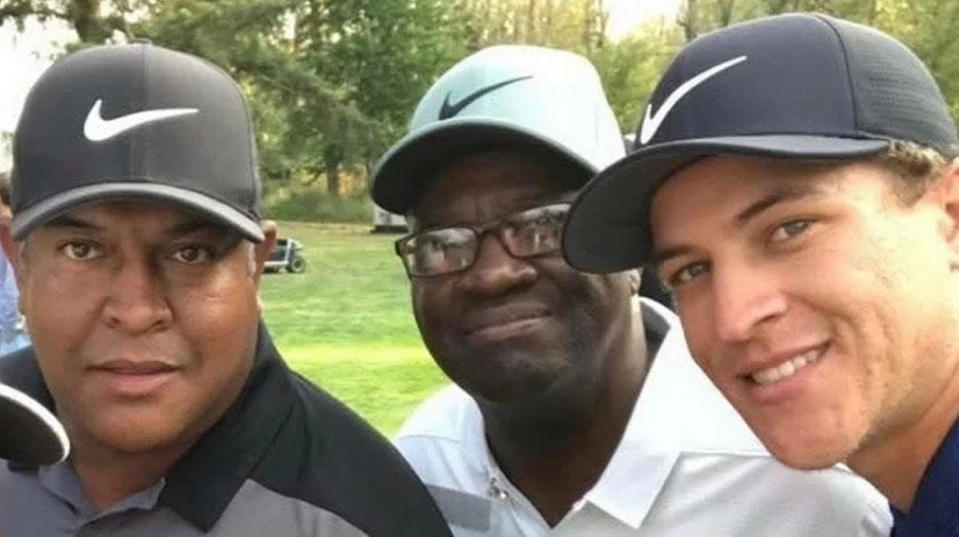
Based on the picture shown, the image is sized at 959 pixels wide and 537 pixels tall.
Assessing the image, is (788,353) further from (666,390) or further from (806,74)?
(666,390)

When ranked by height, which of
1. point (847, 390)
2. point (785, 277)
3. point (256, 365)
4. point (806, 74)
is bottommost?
point (256, 365)

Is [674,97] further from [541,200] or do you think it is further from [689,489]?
[689,489]

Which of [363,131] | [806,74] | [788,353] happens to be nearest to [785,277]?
[788,353]

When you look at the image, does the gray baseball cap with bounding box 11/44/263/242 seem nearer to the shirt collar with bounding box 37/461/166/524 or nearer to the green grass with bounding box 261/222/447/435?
the shirt collar with bounding box 37/461/166/524

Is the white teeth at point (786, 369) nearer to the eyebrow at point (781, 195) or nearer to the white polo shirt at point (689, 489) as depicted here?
the eyebrow at point (781, 195)

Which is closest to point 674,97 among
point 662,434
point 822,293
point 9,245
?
point 822,293

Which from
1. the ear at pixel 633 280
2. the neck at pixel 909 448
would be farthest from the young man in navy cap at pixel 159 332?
the neck at pixel 909 448
